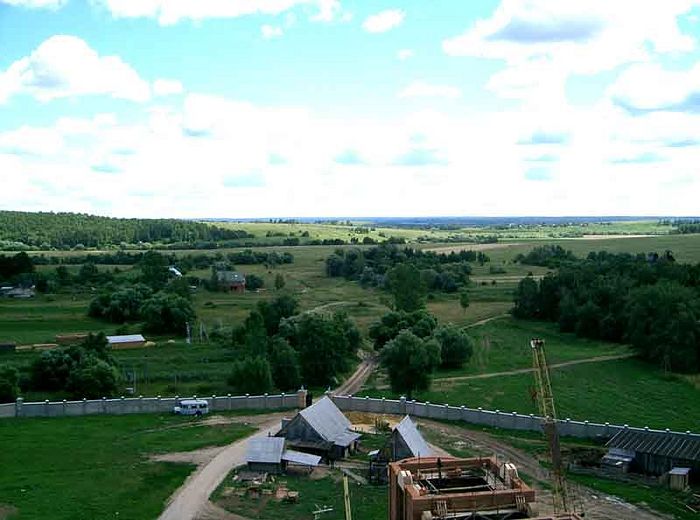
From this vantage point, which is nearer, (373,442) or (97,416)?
(373,442)

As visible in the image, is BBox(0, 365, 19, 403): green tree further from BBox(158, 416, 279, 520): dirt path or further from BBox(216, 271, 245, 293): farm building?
BBox(216, 271, 245, 293): farm building

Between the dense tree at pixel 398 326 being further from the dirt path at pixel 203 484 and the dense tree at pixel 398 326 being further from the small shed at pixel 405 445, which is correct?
the small shed at pixel 405 445

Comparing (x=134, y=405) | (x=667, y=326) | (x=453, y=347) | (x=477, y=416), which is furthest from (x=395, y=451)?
(x=667, y=326)

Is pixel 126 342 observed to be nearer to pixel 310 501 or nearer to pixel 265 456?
pixel 265 456

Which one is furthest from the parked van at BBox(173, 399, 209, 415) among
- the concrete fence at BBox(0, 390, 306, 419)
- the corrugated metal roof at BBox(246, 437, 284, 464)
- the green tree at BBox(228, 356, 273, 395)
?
the corrugated metal roof at BBox(246, 437, 284, 464)

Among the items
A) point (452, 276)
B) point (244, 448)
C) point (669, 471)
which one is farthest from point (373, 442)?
point (452, 276)

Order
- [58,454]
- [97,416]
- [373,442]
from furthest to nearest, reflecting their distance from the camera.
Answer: [97,416]
[373,442]
[58,454]

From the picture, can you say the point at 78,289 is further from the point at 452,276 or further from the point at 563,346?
the point at 563,346
